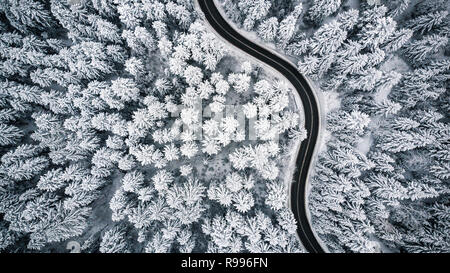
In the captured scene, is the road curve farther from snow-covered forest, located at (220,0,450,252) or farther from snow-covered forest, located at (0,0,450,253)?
snow-covered forest, located at (220,0,450,252)

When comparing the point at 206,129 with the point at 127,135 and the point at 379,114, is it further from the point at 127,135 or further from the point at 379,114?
the point at 379,114

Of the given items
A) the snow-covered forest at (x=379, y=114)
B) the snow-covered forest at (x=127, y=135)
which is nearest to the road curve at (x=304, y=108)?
the snow-covered forest at (x=379, y=114)

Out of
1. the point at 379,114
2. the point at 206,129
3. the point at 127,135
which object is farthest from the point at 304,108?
the point at 127,135

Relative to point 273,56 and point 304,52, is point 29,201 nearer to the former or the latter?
point 273,56

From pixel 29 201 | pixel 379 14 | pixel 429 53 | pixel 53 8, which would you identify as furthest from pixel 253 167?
pixel 53 8

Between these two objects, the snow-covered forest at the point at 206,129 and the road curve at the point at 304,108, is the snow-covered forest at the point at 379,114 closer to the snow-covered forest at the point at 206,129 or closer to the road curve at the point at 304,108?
the snow-covered forest at the point at 206,129

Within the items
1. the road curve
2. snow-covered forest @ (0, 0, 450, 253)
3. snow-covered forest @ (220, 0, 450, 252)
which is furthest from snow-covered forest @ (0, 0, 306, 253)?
snow-covered forest @ (220, 0, 450, 252)
